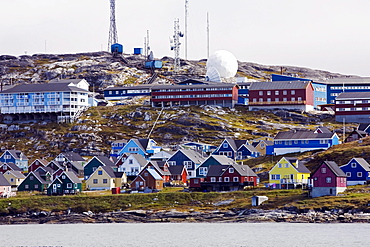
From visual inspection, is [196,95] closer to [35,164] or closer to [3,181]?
[35,164]

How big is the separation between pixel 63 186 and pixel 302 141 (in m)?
37.9

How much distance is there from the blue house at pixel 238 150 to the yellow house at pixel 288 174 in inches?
902

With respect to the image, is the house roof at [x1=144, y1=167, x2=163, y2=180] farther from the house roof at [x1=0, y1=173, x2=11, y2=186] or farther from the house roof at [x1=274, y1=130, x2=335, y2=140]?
the house roof at [x1=274, y1=130, x2=335, y2=140]

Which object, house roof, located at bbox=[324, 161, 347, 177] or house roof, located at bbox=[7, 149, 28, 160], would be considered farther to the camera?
house roof, located at bbox=[7, 149, 28, 160]

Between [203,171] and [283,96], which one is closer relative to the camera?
[203,171]

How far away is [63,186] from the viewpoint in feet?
374

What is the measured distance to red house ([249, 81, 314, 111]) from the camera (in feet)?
559

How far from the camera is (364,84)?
18950 centimetres

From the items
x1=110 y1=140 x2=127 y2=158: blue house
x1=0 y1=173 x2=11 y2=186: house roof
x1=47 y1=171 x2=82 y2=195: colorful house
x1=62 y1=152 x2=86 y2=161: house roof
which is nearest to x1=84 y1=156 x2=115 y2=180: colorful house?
x1=47 y1=171 x2=82 y2=195: colorful house

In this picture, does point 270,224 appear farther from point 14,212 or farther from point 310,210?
point 14,212

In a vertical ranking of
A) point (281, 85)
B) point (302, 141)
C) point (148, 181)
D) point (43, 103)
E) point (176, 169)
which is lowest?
point (148, 181)

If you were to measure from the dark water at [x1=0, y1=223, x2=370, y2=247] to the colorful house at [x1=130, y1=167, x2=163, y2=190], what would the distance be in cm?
1753

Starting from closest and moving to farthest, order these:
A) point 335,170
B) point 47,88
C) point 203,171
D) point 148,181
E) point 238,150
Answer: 1. point 335,170
2. point 148,181
3. point 203,171
4. point 238,150
5. point 47,88

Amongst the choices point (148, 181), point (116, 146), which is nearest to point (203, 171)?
point (148, 181)
